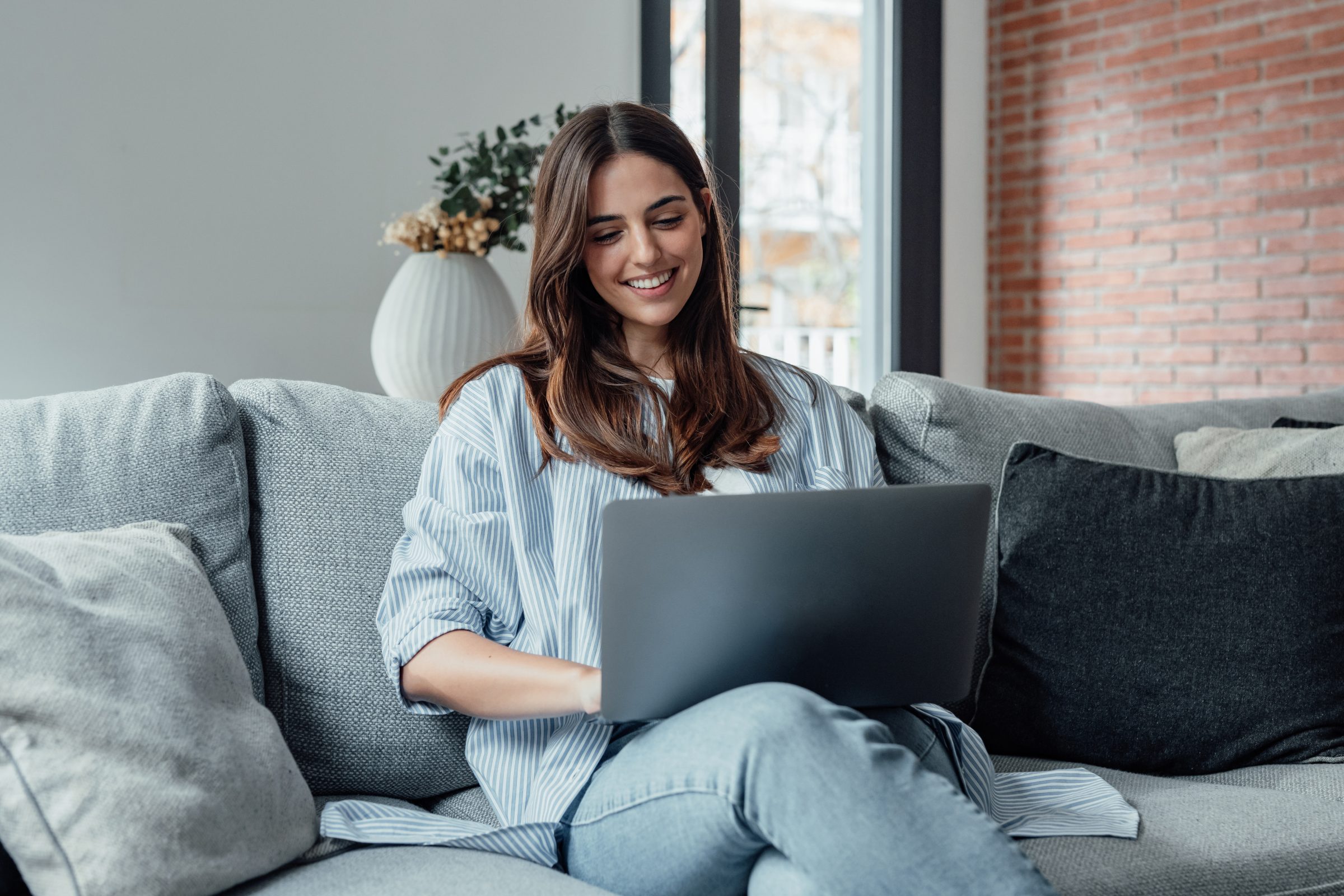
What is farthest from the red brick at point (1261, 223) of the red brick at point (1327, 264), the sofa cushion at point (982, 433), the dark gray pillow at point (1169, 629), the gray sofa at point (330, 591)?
the gray sofa at point (330, 591)

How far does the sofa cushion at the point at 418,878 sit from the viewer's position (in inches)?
40.6

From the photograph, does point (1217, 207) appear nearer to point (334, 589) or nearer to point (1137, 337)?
point (1137, 337)

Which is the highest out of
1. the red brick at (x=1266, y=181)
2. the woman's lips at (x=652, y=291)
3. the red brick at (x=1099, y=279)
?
the red brick at (x=1266, y=181)

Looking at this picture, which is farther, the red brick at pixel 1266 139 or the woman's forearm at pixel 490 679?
the red brick at pixel 1266 139

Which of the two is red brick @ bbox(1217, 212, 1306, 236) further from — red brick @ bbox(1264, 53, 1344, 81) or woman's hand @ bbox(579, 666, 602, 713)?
woman's hand @ bbox(579, 666, 602, 713)

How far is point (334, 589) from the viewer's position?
1361mm

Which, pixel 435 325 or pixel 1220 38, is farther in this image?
pixel 1220 38

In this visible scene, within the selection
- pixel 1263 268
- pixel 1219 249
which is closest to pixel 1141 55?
pixel 1219 249

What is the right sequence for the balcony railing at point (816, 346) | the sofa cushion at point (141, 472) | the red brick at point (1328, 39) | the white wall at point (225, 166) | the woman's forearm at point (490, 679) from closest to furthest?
the woman's forearm at point (490, 679), the sofa cushion at point (141, 472), the white wall at point (225, 166), the red brick at point (1328, 39), the balcony railing at point (816, 346)

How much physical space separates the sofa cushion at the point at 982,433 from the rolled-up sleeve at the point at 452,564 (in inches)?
25.7

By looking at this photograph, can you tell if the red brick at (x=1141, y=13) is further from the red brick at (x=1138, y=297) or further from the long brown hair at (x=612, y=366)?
the long brown hair at (x=612, y=366)

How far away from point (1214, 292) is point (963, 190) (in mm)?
876

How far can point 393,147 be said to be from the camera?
2.72 metres

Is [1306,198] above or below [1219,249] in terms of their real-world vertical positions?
above
